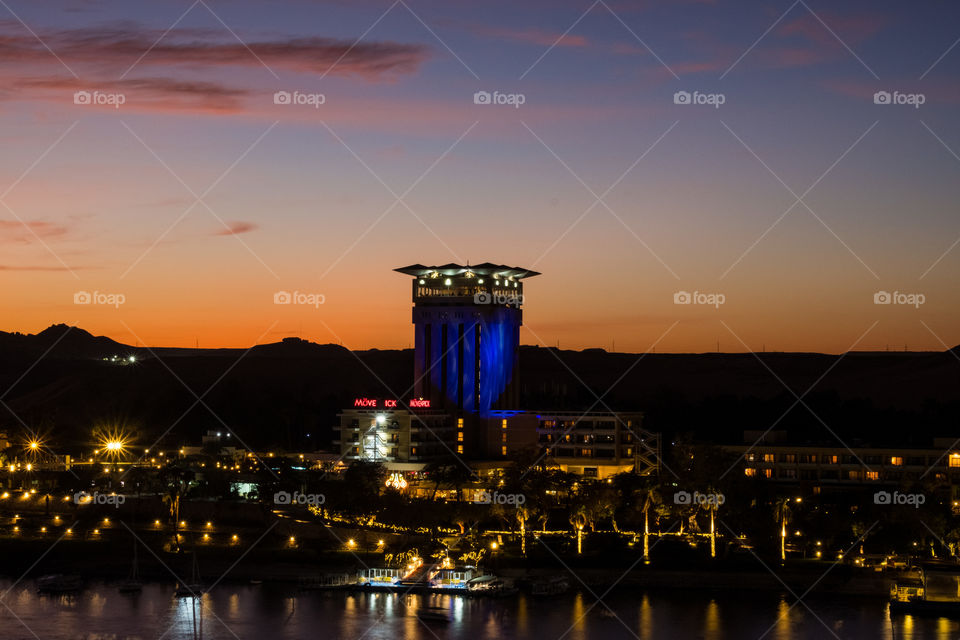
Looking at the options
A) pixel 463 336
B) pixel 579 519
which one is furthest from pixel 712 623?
pixel 463 336

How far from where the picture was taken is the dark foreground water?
49.0m

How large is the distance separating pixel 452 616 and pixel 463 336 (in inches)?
1402

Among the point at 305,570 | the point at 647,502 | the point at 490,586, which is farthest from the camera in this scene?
the point at 647,502

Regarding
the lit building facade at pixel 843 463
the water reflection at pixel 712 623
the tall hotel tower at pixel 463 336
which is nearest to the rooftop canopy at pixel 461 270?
the tall hotel tower at pixel 463 336

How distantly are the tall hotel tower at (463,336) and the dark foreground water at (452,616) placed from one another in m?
30.1

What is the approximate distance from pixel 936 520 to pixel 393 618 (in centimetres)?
2556

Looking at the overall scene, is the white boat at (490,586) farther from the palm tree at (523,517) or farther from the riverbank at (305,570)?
the palm tree at (523,517)

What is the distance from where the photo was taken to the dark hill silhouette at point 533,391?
325 ft

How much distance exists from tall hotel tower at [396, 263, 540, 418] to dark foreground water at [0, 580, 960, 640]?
98.8ft

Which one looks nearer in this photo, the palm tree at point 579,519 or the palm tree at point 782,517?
the palm tree at point 782,517

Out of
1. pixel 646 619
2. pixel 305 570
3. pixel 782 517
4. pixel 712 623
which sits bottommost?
pixel 712 623

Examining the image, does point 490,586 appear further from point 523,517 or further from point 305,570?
point 305,570

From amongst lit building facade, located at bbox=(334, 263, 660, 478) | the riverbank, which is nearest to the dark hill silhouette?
lit building facade, located at bbox=(334, 263, 660, 478)

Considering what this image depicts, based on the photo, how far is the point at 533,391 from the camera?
150m
